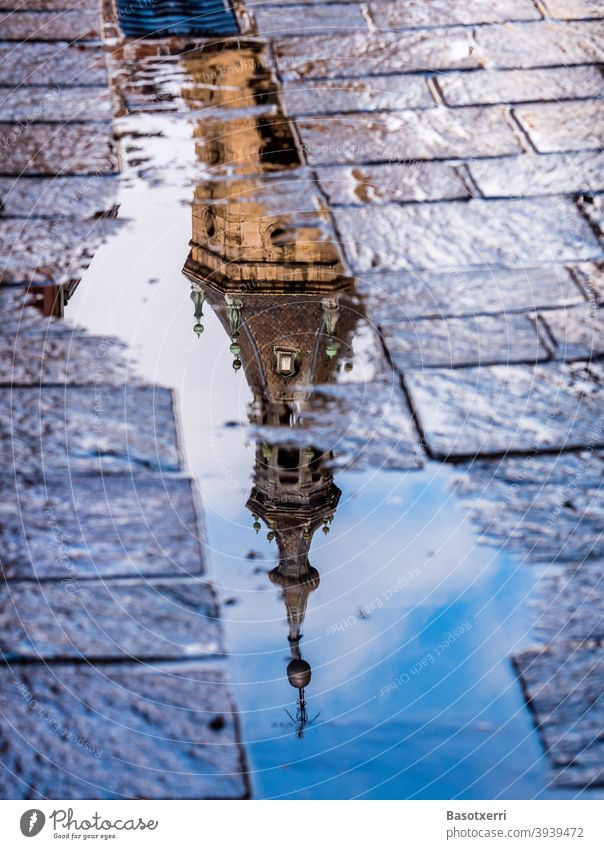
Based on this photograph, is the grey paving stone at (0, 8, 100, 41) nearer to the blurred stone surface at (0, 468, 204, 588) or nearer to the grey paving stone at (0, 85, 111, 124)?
the grey paving stone at (0, 85, 111, 124)

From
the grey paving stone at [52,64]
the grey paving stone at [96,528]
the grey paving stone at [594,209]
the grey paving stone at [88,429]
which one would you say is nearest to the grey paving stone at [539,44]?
the grey paving stone at [594,209]

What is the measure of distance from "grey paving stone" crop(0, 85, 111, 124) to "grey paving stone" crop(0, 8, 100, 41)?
54 cm

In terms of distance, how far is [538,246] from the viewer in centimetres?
483

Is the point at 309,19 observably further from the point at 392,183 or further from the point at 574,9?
the point at 392,183

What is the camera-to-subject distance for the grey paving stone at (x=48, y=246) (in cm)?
473

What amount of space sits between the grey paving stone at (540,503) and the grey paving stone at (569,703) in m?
0.35

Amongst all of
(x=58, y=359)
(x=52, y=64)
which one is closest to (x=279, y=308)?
(x=58, y=359)

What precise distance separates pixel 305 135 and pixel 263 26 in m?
1.12

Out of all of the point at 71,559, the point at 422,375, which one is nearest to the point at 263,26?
the point at 422,375

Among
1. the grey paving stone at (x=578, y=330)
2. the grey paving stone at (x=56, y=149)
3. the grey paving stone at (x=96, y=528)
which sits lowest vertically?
the grey paving stone at (x=96, y=528)

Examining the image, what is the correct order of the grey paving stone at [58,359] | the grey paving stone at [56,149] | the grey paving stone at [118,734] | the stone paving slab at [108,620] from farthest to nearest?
1. the grey paving stone at [56,149]
2. the grey paving stone at [58,359]
3. the stone paving slab at [108,620]
4. the grey paving stone at [118,734]

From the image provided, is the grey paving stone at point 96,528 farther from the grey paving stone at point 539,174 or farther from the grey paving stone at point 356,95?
the grey paving stone at point 356,95

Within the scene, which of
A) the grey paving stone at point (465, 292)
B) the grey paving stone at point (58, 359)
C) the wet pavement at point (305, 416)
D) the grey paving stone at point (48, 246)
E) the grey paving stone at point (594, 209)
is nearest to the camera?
the wet pavement at point (305, 416)

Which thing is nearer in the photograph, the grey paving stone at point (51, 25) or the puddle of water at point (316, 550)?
the puddle of water at point (316, 550)
